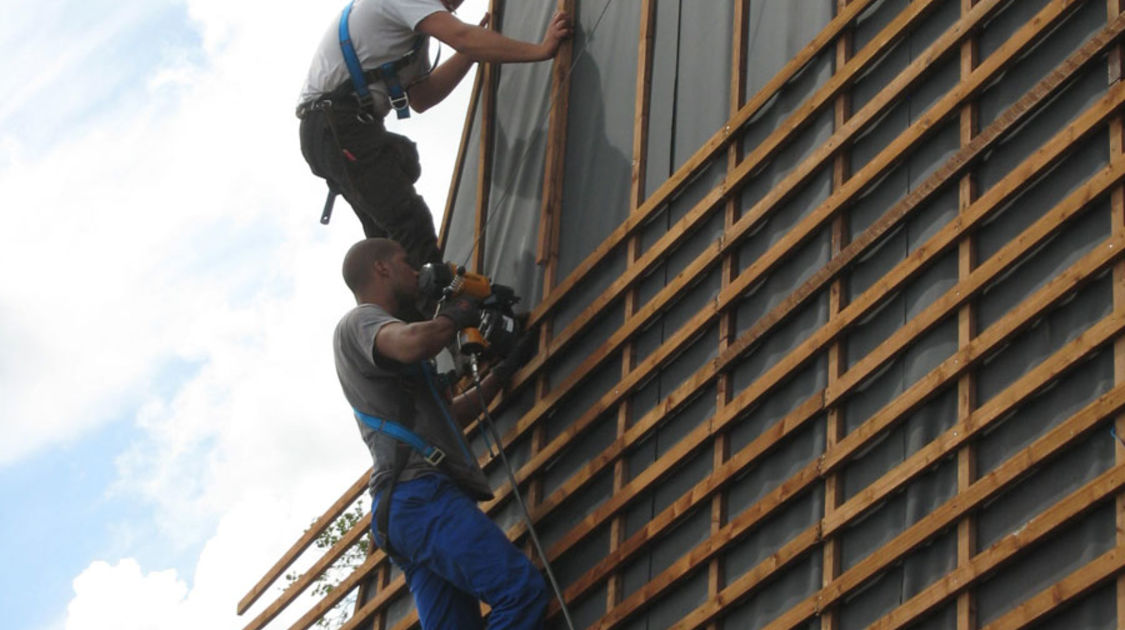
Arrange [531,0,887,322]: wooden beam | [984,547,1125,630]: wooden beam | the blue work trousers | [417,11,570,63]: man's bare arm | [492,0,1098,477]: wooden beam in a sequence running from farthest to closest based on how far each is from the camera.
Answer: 1. [417,11,570,63]: man's bare arm
2. [531,0,887,322]: wooden beam
3. the blue work trousers
4. [492,0,1098,477]: wooden beam
5. [984,547,1125,630]: wooden beam

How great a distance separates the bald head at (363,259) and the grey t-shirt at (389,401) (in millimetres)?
133

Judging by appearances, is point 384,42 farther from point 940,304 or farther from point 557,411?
point 940,304

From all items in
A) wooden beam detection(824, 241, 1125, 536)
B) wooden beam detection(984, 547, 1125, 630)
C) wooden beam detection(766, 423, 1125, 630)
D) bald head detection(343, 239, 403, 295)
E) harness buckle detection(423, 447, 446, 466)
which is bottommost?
wooden beam detection(984, 547, 1125, 630)

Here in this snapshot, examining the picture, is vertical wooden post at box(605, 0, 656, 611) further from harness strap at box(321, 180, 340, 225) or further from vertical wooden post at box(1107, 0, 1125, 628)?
vertical wooden post at box(1107, 0, 1125, 628)

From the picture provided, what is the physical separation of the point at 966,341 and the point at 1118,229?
395mm

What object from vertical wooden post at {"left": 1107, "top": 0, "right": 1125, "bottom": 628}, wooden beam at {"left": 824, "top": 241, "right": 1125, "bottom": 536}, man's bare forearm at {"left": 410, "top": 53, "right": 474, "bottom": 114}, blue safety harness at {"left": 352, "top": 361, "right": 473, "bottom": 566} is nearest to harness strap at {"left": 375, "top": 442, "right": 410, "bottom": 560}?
blue safety harness at {"left": 352, "top": 361, "right": 473, "bottom": 566}

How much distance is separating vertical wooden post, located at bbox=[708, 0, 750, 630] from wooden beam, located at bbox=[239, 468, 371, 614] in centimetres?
165

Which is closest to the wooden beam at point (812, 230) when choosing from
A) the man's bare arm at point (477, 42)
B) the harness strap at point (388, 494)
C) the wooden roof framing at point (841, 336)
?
the wooden roof framing at point (841, 336)

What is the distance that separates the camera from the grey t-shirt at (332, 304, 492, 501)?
14.0 ft

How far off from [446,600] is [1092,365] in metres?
1.83

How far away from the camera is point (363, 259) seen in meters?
4.52

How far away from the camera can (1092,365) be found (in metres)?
3.13

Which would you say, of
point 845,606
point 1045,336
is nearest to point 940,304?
point 1045,336

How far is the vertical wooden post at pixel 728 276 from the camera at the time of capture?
388 cm
